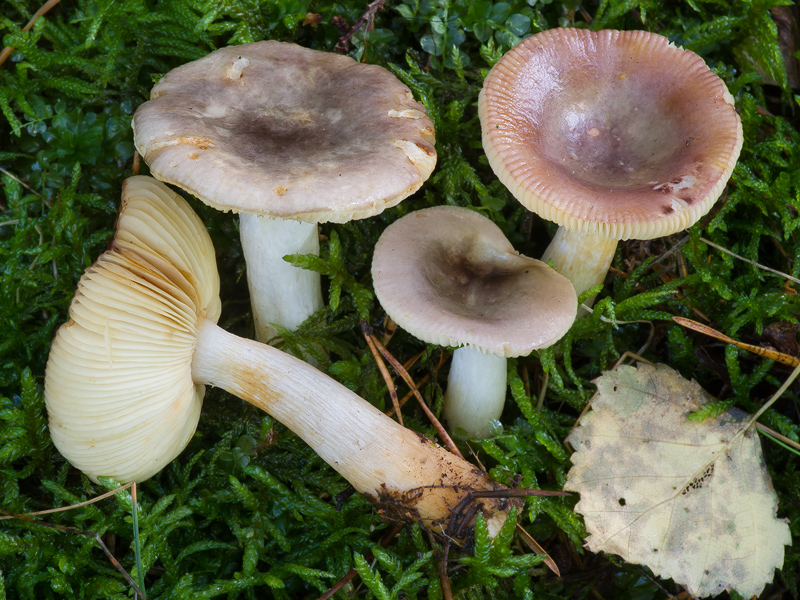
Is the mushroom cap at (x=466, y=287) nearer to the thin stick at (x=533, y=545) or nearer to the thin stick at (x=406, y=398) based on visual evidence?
the thin stick at (x=406, y=398)

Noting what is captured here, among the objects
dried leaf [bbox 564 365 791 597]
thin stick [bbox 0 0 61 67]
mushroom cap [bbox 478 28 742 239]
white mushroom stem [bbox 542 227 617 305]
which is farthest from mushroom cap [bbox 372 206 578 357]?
thin stick [bbox 0 0 61 67]

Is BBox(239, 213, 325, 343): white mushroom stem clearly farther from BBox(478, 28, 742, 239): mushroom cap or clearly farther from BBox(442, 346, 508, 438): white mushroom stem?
BBox(478, 28, 742, 239): mushroom cap

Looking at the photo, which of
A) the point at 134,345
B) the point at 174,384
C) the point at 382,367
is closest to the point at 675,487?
the point at 382,367

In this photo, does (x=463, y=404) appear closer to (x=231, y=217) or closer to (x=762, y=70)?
(x=231, y=217)

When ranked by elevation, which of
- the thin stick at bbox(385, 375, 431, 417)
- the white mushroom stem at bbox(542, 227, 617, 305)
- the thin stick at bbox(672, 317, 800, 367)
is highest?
the white mushroom stem at bbox(542, 227, 617, 305)

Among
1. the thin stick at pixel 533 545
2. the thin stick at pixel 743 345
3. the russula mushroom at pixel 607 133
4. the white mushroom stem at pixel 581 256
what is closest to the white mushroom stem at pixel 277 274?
the russula mushroom at pixel 607 133

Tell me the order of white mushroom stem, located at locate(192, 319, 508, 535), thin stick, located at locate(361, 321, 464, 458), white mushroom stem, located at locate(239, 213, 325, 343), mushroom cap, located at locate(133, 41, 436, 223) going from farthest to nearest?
thin stick, located at locate(361, 321, 464, 458), white mushroom stem, located at locate(239, 213, 325, 343), white mushroom stem, located at locate(192, 319, 508, 535), mushroom cap, located at locate(133, 41, 436, 223)
